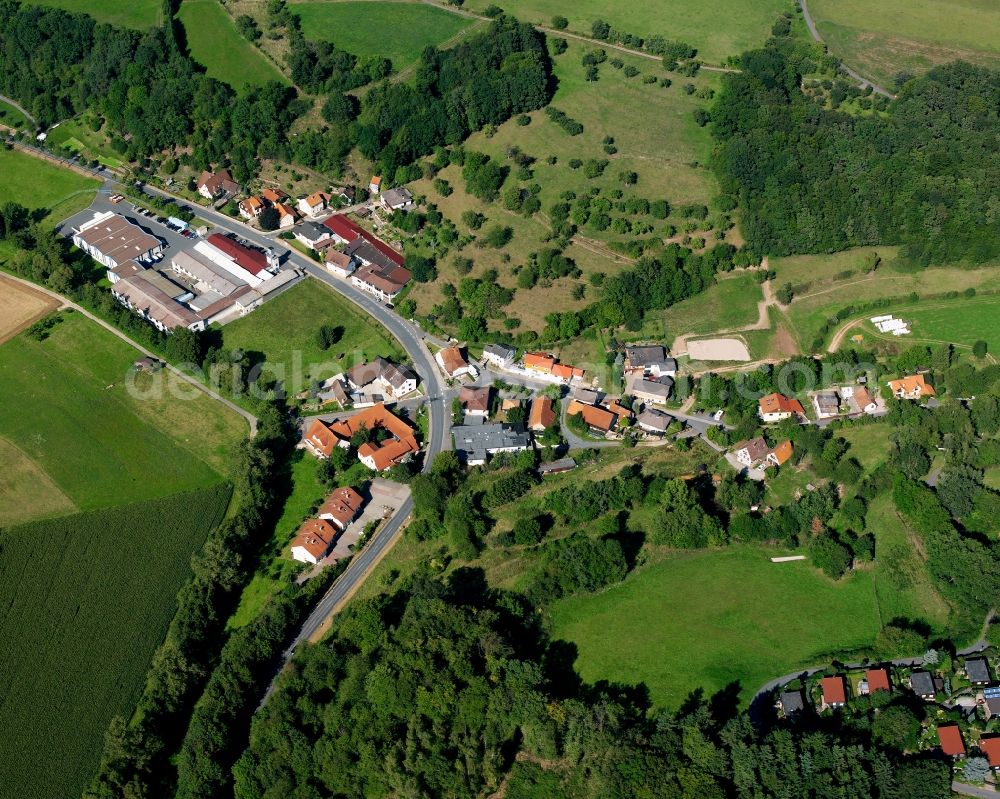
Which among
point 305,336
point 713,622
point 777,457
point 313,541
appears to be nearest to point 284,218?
point 305,336

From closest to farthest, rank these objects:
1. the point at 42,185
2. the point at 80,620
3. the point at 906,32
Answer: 1. the point at 80,620
2. the point at 42,185
3. the point at 906,32

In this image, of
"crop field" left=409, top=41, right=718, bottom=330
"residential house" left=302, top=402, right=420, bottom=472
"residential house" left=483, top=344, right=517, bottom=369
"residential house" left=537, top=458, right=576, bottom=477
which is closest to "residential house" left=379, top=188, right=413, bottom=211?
"crop field" left=409, top=41, right=718, bottom=330

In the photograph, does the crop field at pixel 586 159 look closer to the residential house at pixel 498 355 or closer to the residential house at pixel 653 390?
the residential house at pixel 498 355

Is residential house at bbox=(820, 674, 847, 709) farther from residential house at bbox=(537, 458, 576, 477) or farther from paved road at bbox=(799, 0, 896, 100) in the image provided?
paved road at bbox=(799, 0, 896, 100)

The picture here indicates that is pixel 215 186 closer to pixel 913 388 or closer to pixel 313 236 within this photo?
pixel 313 236

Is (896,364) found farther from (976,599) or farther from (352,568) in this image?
(352,568)

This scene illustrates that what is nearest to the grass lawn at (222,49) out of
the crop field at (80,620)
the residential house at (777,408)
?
the crop field at (80,620)
